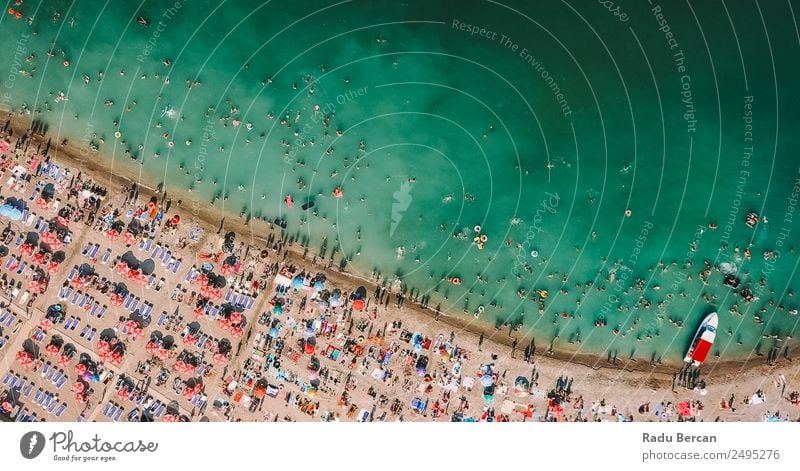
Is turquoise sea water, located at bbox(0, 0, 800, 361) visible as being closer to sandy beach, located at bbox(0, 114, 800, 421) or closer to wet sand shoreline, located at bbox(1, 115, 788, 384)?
wet sand shoreline, located at bbox(1, 115, 788, 384)

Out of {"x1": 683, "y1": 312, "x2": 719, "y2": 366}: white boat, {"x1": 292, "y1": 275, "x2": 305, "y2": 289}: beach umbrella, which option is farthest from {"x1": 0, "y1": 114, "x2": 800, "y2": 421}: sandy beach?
Result: {"x1": 683, "y1": 312, "x2": 719, "y2": 366}: white boat

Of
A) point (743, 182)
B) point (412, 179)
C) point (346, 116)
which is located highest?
point (743, 182)

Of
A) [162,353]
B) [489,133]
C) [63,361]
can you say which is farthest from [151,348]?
[489,133]

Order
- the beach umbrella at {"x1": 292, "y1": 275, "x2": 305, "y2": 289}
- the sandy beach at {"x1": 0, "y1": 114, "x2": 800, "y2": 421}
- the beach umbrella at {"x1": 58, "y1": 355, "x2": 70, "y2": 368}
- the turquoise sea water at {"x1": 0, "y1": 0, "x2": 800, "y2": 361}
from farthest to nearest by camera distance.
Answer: the beach umbrella at {"x1": 292, "y1": 275, "x2": 305, "y2": 289}
the sandy beach at {"x1": 0, "y1": 114, "x2": 800, "y2": 421}
the beach umbrella at {"x1": 58, "y1": 355, "x2": 70, "y2": 368}
the turquoise sea water at {"x1": 0, "y1": 0, "x2": 800, "y2": 361}

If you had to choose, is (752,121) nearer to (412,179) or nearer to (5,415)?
(412,179)
